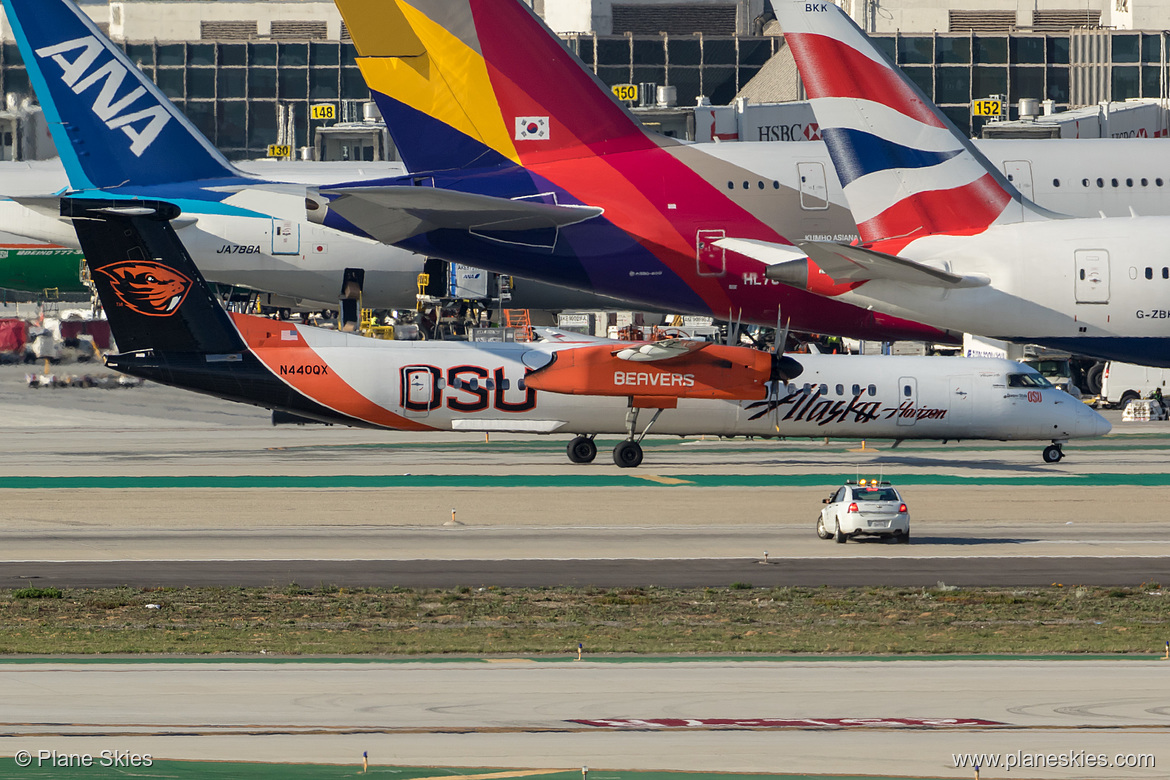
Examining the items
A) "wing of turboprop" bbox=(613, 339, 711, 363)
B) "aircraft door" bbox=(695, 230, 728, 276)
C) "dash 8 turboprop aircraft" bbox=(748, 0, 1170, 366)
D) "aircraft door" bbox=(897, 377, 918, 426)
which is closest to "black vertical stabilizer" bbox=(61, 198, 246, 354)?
"wing of turboprop" bbox=(613, 339, 711, 363)

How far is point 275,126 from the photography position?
148 meters

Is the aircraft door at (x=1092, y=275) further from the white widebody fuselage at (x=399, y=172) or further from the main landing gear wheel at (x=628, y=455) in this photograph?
the main landing gear wheel at (x=628, y=455)

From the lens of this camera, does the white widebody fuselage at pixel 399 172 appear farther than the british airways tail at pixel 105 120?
No

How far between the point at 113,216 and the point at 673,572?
24099 mm

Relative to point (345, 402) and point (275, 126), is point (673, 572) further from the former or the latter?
point (275, 126)

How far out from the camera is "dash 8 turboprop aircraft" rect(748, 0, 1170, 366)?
119 ft

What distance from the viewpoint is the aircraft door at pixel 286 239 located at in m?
57.9

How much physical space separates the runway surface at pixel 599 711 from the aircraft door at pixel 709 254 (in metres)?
20.5

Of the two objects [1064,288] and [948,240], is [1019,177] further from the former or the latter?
[1064,288]

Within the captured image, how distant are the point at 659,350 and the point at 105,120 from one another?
24.2 meters

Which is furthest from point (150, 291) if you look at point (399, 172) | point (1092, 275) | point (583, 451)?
point (1092, 275)

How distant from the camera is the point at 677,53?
143m

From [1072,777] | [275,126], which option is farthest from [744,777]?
[275,126]

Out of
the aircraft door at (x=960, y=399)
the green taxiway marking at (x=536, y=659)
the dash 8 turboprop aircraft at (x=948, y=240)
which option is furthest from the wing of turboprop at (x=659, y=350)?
the green taxiway marking at (x=536, y=659)
